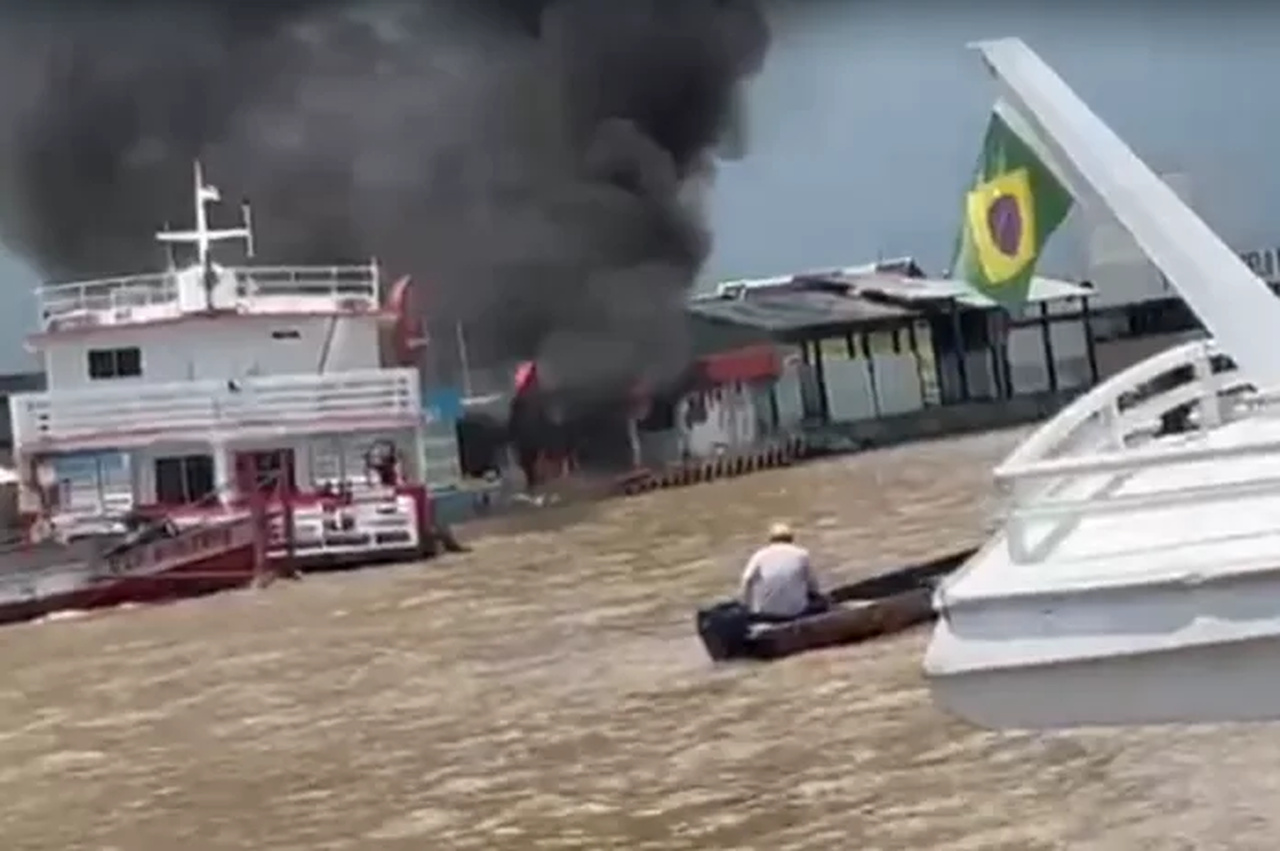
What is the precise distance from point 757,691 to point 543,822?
3.98 meters

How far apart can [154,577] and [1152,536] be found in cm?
2624

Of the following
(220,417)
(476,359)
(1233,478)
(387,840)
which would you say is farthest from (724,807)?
(476,359)

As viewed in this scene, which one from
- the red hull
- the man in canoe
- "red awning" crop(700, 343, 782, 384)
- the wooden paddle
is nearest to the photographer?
the man in canoe

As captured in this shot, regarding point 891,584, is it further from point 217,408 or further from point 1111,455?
point 217,408

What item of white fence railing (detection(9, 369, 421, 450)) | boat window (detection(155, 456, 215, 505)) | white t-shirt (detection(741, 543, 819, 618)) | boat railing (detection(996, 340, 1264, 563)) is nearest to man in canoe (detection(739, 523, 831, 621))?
white t-shirt (detection(741, 543, 819, 618))

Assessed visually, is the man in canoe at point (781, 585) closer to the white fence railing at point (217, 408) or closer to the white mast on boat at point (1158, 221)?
the white mast on boat at point (1158, 221)

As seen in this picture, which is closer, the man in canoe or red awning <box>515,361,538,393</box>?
the man in canoe

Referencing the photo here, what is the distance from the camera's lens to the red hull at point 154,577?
3058 cm

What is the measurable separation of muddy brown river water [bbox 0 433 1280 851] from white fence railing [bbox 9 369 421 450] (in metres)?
4.39

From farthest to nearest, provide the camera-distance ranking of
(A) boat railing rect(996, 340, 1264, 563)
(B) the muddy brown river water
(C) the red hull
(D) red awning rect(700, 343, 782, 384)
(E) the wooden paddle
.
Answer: (D) red awning rect(700, 343, 782, 384), (C) the red hull, (E) the wooden paddle, (B) the muddy brown river water, (A) boat railing rect(996, 340, 1264, 563)

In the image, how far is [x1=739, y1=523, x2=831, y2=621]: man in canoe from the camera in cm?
1780


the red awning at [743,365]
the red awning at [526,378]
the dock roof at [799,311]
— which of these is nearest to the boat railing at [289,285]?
the red awning at [526,378]

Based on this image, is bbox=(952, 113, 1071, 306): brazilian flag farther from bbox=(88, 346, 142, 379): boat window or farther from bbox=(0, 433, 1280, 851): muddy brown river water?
bbox=(88, 346, 142, 379): boat window

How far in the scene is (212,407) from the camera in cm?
3328
